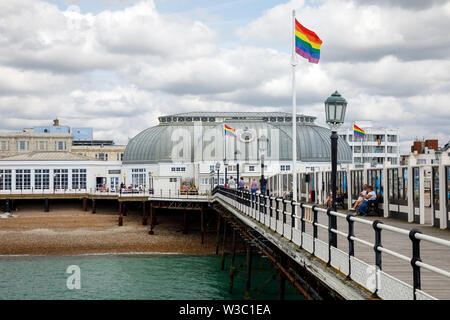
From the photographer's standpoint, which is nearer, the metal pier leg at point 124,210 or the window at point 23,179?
the metal pier leg at point 124,210

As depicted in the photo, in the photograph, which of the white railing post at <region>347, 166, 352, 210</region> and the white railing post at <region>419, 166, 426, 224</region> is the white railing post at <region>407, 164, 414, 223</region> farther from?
the white railing post at <region>347, 166, 352, 210</region>

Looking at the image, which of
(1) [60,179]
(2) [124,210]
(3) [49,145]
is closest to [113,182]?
(1) [60,179]

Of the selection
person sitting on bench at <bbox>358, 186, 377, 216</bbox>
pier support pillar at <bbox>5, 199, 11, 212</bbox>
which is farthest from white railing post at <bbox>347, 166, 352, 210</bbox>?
pier support pillar at <bbox>5, 199, 11, 212</bbox>

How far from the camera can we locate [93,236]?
141 feet

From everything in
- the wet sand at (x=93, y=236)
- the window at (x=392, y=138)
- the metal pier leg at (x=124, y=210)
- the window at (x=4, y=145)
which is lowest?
the wet sand at (x=93, y=236)

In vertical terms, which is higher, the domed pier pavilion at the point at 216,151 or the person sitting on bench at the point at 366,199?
the domed pier pavilion at the point at 216,151

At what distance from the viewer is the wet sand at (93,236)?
40219mm

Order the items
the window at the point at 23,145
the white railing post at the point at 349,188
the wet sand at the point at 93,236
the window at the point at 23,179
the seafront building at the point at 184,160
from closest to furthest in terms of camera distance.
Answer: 1. the white railing post at the point at 349,188
2. the wet sand at the point at 93,236
3. the seafront building at the point at 184,160
4. the window at the point at 23,179
5. the window at the point at 23,145

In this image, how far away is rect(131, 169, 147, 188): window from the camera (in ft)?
232

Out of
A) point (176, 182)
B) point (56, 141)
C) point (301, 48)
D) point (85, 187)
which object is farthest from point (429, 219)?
point (56, 141)

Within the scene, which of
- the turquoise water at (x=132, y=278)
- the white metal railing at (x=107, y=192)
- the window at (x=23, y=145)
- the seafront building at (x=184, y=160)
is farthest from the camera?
the window at (x=23, y=145)

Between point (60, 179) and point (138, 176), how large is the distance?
997 cm

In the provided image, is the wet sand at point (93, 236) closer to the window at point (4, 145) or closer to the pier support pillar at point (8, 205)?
the pier support pillar at point (8, 205)

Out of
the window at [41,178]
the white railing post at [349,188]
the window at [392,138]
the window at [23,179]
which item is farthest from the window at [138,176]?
the window at [392,138]
